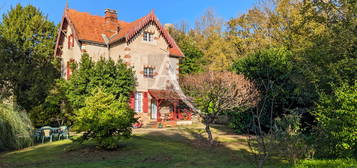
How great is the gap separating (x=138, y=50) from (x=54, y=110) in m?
8.46

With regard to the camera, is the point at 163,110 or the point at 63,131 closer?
the point at 63,131

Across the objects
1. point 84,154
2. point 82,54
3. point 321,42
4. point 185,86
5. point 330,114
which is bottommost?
point 84,154

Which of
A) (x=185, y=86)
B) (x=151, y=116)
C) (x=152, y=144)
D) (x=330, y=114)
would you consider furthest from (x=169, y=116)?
(x=330, y=114)

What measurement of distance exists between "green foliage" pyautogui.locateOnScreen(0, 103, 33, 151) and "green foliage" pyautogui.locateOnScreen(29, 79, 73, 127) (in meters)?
8.02

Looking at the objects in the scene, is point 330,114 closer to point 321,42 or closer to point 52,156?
point 321,42

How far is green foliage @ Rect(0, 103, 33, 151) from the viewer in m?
12.1

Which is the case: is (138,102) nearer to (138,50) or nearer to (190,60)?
(138,50)

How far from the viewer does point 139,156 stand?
11281 millimetres

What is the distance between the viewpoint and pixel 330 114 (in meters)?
9.05

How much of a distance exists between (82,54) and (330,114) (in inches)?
774

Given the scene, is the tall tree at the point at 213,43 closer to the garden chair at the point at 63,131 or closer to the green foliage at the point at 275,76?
the green foliage at the point at 275,76

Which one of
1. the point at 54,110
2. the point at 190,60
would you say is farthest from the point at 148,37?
the point at 190,60

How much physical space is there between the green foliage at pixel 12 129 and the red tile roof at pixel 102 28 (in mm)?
11474

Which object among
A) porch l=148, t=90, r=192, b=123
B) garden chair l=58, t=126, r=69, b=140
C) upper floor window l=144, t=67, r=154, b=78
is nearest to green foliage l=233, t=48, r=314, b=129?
porch l=148, t=90, r=192, b=123
